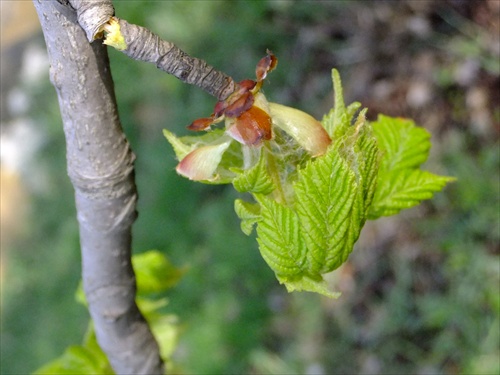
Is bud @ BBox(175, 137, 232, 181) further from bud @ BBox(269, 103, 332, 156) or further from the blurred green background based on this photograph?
the blurred green background

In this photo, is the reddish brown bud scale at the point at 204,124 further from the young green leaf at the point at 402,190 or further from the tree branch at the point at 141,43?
the young green leaf at the point at 402,190

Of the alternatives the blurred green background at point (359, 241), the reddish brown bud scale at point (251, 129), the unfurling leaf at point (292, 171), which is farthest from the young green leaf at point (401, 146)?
the blurred green background at point (359, 241)

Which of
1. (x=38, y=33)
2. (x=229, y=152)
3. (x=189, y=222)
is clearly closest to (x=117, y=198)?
(x=229, y=152)

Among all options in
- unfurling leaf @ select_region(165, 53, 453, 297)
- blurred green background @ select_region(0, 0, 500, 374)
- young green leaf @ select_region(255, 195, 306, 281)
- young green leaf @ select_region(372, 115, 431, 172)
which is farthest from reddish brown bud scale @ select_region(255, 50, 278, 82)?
blurred green background @ select_region(0, 0, 500, 374)

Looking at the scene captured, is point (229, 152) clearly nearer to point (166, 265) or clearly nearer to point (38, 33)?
point (166, 265)

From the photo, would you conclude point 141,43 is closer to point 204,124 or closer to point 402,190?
point 204,124

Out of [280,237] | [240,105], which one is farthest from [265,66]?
[280,237]
